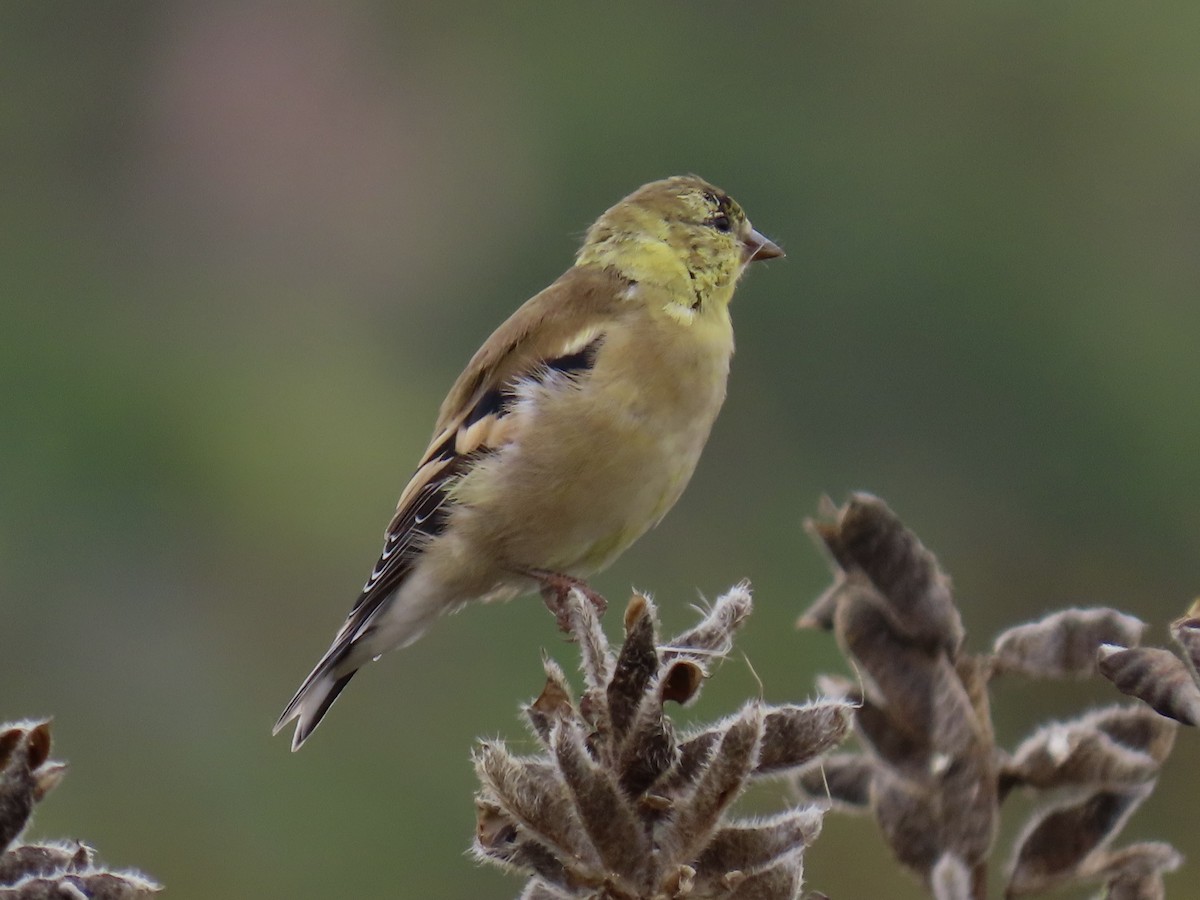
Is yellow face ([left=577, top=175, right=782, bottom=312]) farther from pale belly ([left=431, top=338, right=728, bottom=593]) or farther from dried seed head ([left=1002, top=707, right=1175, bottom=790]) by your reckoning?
dried seed head ([left=1002, top=707, right=1175, bottom=790])

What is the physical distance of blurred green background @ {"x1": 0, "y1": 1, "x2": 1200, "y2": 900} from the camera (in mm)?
6172

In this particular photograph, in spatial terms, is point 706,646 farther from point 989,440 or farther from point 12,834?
point 989,440

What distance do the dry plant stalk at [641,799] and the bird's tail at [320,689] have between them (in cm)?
143

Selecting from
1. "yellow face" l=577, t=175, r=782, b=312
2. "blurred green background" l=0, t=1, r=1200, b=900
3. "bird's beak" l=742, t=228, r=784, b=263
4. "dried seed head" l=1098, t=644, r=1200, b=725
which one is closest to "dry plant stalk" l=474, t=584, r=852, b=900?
"dried seed head" l=1098, t=644, r=1200, b=725

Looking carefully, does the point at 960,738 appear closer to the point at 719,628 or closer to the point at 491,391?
the point at 719,628

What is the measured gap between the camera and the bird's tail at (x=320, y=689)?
2.30 metres

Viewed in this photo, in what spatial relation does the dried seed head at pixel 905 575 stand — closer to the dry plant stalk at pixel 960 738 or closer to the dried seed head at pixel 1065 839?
the dry plant stalk at pixel 960 738

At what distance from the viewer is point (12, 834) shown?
2.50 feet

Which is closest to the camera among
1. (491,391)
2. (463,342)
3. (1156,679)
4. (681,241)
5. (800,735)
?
(1156,679)

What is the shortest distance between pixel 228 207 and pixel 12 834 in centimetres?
1112

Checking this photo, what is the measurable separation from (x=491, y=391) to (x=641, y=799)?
5.80 feet

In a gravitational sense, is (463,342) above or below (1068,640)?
below

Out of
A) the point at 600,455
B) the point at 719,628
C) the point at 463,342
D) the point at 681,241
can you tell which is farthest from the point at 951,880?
the point at 463,342

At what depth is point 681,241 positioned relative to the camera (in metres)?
2.71
